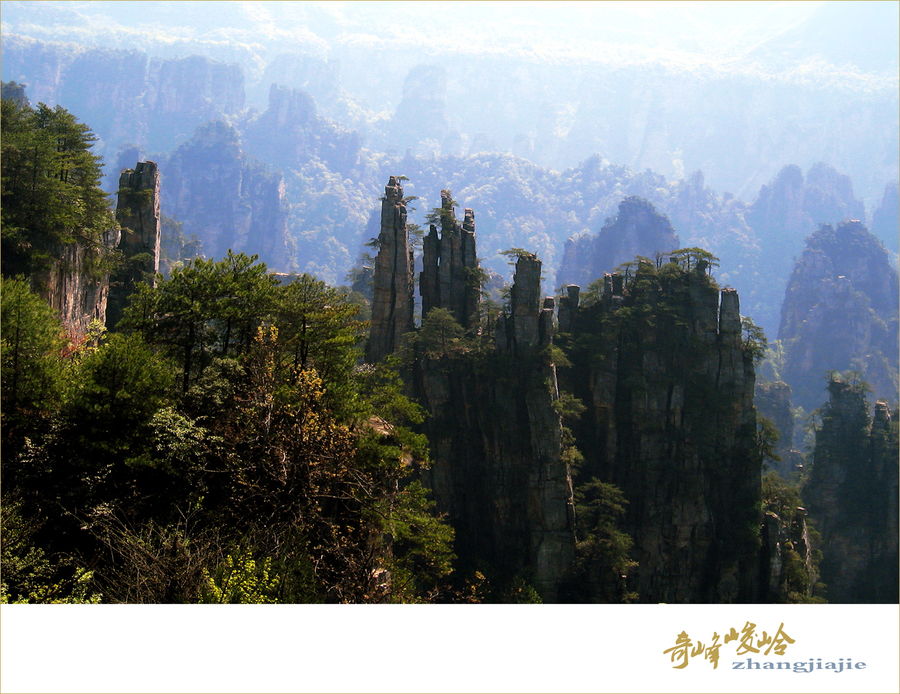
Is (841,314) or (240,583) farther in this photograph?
(841,314)

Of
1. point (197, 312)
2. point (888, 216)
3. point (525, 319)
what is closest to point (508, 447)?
point (525, 319)

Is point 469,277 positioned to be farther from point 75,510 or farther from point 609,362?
point 75,510

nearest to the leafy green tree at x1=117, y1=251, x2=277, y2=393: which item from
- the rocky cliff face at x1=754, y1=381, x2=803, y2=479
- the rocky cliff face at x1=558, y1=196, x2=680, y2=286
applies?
the rocky cliff face at x1=754, y1=381, x2=803, y2=479

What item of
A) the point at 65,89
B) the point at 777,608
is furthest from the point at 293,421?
the point at 65,89

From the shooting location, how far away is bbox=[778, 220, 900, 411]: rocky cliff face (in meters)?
115

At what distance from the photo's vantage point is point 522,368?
1646 inches

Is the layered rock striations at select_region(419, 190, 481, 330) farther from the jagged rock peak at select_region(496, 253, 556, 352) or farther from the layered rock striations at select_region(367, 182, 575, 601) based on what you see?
the jagged rock peak at select_region(496, 253, 556, 352)

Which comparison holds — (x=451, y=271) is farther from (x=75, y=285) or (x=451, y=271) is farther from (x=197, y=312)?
(x=197, y=312)

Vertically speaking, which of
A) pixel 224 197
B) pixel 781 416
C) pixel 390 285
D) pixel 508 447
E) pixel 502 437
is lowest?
pixel 508 447

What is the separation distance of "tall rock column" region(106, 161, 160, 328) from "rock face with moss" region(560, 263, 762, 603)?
24.8 meters

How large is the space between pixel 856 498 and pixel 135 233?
54.7m

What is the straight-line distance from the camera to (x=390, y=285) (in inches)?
1832

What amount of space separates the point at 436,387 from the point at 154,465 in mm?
26397

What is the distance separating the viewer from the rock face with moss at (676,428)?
43625mm
